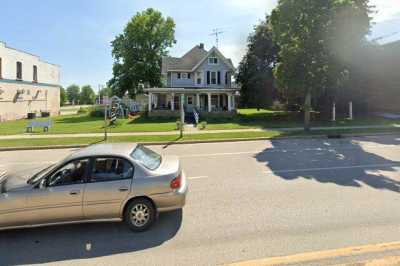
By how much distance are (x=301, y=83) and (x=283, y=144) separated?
5655mm

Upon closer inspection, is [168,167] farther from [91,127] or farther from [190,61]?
[190,61]

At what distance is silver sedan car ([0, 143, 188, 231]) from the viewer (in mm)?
4719

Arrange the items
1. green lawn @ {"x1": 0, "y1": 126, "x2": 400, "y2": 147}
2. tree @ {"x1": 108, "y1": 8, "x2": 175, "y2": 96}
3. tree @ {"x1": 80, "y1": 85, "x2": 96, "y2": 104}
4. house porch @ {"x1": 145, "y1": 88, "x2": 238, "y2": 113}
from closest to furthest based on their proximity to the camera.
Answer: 1. green lawn @ {"x1": 0, "y1": 126, "x2": 400, "y2": 147}
2. house porch @ {"x1": 145, "y1": 88, "x2": 238, "y2": 113}
3. tree @ {"x1": 108, "y1": 8, "x2": 175, "y2": 96}
4. tree @ {"x1": 80, "y1": 85, "x2": 96, "y2": 104}

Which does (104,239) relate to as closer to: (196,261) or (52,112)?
(196,261)

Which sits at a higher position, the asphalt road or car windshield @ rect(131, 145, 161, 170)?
car windshield @ rect(131, 145, 161, 170)

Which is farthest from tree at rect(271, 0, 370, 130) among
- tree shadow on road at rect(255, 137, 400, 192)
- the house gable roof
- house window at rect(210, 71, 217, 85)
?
house window at rect(210, 71, 217, 85)

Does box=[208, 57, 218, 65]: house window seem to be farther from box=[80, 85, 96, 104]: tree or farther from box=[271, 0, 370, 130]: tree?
box=[80, 85, 96, 104]: tree

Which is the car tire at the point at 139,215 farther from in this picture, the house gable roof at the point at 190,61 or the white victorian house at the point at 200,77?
the house gable roof at the point at 190,61

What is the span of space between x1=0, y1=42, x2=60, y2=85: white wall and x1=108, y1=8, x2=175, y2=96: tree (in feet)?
28.6

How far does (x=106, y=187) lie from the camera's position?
4902mm

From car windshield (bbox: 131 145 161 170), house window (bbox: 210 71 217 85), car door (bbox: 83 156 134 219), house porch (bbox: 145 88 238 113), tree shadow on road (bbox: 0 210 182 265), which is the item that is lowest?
tree shadow on road (bbox: 0 210 182 265)

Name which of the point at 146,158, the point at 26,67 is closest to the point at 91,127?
the point at 146,158

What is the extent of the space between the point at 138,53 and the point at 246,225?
46232 mm

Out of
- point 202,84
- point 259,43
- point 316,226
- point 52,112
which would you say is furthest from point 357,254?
point 52,112
